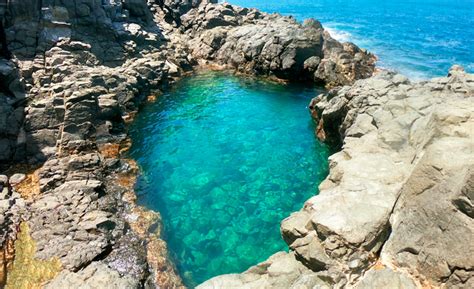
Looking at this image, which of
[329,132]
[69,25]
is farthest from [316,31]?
[69,25]

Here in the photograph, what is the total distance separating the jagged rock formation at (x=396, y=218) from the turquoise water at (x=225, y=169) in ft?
20.6

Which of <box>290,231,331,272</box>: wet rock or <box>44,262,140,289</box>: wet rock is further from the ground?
<box>290,231,331,272</box>: wet rock

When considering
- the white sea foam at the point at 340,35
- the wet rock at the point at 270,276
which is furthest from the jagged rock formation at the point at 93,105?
the white sea foam at the point at 340,35

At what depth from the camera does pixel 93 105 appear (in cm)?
3341

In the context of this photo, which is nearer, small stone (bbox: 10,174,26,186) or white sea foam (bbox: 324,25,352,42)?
small stone (bbox: 10,174,26,186)

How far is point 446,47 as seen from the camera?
68812 millimetres

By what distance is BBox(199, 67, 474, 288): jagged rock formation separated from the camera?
1158 cm

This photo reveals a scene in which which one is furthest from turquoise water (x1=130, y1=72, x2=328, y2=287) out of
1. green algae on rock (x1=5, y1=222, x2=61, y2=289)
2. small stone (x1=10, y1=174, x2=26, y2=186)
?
small stone (x1=10, y1=174, x2=26, y2=186)

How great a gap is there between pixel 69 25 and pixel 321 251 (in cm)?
4360

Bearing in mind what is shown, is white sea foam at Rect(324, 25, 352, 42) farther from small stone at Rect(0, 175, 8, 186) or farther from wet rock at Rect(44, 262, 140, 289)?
wet rock at Rect(44, 262, 140, 289)

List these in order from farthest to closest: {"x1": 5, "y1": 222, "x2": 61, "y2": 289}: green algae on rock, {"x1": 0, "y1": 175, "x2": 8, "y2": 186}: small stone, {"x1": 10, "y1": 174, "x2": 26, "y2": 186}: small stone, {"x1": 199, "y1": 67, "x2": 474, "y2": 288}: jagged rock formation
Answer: {"x1": 10, "y1": 174, "x2": 26, "y2": 186}: small stone
{"x1": 0, "y1": 175, "x2": 8, "y2": 186}: small stone
{"x1": 5, "y1": 222, "x2": 61, "y2": 289}: green algae on rock
{"x1": 199, "y1": 67, "x2": 474, "y2": 288}: jagged rock formation

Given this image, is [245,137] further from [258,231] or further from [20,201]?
[20,201]

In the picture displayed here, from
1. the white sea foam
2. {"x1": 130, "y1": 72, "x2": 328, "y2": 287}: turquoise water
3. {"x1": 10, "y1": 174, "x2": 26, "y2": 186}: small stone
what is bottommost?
{"x1": 130, "y1": 72, "x2": 328, "y2": 287}: turquoise water

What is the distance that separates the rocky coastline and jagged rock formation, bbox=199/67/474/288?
0.05 m
